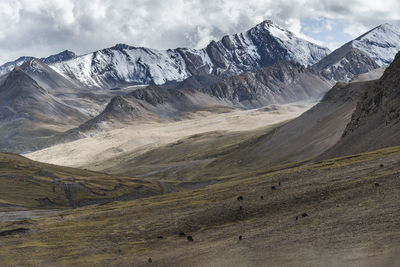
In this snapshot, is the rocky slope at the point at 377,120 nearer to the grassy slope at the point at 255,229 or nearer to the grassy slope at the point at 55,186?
the grassy slope at the point at 255,229

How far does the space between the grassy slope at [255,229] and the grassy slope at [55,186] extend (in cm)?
5646

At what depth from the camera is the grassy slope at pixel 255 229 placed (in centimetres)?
3825

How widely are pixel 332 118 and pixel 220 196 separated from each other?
389 ft

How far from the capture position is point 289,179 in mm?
64438

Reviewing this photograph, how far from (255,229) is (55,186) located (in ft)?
340

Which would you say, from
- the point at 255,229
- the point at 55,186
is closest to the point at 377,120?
the point at 255,229

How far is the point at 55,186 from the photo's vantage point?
5615 inches

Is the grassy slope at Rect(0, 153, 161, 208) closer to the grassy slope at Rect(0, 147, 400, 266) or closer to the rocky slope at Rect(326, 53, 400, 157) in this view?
the grassy slope at Rect(0, 147, 400, 266)

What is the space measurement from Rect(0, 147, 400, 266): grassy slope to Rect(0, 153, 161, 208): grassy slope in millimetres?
56455

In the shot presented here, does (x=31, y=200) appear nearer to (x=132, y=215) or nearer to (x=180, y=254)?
(x=132, y=215)

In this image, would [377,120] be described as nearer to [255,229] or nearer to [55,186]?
[255,229]

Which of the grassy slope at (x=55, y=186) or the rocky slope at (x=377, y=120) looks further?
the grassy slope at (x=55, y=186)

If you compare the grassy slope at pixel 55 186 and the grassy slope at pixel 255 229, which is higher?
the grassy slope at pixel 55 186

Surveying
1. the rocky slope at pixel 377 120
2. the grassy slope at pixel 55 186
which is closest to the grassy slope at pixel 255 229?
the rocky slope at pixel 377 120
